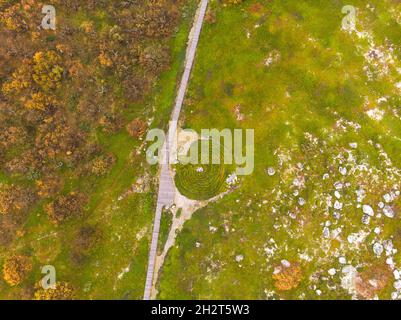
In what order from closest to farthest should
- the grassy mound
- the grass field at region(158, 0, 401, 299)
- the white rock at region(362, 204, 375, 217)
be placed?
1. the grass field at region(158, 0, 401, 299)
2. the white rock at region(362, 204, 375, 217)
3. the grassy mound

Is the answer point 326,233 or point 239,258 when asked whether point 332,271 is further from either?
point 239,258

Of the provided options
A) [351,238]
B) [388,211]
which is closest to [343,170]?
[388,211]

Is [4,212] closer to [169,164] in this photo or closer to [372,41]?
[169,164]

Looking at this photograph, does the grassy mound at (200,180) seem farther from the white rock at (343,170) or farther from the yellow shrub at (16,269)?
the yellow shrub at (16,269)

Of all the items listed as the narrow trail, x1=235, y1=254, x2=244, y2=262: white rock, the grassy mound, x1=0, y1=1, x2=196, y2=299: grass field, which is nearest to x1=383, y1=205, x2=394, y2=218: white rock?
x1=235, y1=254, x2=244, y2=262: white rock

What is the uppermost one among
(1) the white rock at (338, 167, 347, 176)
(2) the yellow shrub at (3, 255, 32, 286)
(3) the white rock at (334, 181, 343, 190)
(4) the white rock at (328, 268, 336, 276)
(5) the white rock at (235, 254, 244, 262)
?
(1) the white rock at (338, 167, 347, 176)

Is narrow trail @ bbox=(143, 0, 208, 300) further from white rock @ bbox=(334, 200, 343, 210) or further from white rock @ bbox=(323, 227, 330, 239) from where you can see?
white rock @ bbox=(334, 200, 343, 210)

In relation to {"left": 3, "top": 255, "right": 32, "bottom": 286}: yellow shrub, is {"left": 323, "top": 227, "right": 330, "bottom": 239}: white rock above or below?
above

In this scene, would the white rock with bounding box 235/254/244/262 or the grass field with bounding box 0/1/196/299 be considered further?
the grass field with bounding box 0/1/196/299

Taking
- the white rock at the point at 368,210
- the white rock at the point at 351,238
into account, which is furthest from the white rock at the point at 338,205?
the white rock at the point at 351,238
